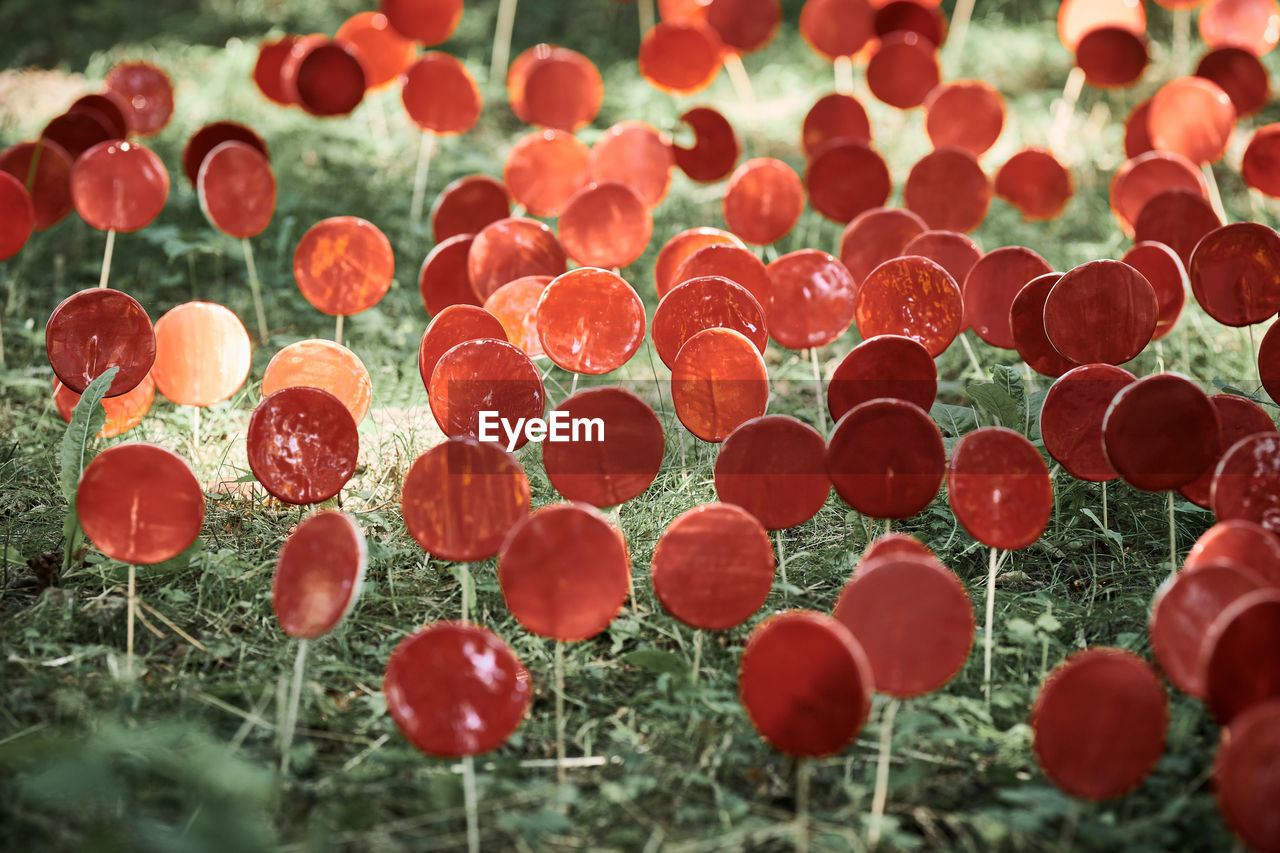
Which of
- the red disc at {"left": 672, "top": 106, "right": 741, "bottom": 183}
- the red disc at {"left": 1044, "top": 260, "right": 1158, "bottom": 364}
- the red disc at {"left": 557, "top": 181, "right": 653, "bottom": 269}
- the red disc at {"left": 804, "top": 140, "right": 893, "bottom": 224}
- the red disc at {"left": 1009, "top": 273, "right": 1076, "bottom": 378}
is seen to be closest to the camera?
the red disc at {"left": 1044, "top": 260, "right": 1158, "bottom": 364}

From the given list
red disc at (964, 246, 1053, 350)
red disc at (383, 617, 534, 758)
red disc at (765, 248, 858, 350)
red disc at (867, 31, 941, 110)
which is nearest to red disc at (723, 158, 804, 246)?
red disc at (765, 248, 858, 350)

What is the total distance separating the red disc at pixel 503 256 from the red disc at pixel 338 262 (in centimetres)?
21

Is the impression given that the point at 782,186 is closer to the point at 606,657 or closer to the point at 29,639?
the point at 606,657

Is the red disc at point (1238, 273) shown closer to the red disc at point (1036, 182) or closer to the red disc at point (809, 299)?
the red disc at point (809, 299)

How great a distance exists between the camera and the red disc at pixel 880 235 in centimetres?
257

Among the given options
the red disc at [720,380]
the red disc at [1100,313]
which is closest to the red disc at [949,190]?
the red disc at [1100,313]

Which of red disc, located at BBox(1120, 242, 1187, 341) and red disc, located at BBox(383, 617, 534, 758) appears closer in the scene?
red disc, located at BBox(383, 617, 534, 758)

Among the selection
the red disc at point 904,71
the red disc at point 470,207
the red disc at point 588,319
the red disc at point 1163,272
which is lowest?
the red disc at point 588,319

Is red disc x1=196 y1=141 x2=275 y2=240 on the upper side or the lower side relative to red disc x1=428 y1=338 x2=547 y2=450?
upper

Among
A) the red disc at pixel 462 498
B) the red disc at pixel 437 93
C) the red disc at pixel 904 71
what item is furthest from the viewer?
the red disc at pixel 904 71

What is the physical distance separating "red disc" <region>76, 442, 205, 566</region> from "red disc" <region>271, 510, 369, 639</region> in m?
0.25

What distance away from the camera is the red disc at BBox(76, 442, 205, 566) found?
66.7 inches

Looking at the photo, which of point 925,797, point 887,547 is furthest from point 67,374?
point 925,797

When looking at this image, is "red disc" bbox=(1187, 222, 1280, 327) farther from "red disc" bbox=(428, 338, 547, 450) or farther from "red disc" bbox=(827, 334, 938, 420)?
"red disc" bbox=(428, 338, 547, 450)
